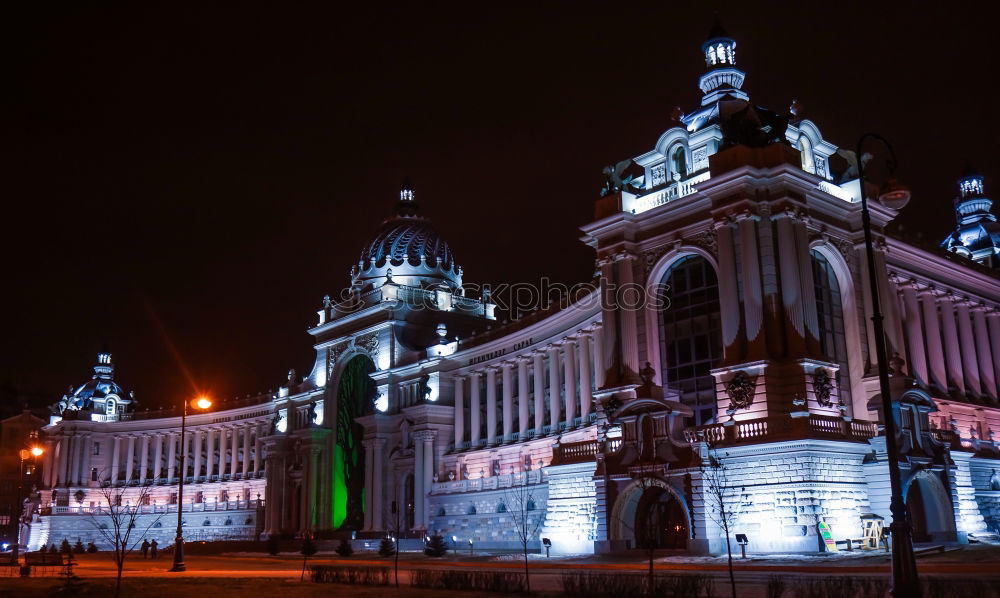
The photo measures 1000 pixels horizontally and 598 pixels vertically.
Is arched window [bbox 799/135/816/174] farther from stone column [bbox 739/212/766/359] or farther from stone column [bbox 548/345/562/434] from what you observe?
stone column [bbox 548/345/562/434]

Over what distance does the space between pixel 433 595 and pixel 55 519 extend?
102 meters

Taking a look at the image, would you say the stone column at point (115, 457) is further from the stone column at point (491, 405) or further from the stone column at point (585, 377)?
the stone column at point (585, 377)

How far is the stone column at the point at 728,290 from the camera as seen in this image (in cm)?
4388

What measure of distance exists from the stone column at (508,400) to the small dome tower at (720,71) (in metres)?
28.1

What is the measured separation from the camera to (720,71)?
172ft

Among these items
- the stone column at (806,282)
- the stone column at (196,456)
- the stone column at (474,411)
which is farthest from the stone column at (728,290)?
the stone column at (196,456)

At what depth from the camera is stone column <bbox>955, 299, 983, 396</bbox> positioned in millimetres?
57625

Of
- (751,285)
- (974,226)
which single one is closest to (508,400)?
(751,285)

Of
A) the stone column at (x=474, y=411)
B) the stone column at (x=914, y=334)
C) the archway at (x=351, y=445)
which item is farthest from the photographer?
the archway at (x=351, y=445)

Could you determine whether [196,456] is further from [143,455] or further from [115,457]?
[115,457]

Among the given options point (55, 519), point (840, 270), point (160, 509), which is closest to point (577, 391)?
point (840, 270)

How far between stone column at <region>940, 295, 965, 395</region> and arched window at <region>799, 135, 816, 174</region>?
642 inches

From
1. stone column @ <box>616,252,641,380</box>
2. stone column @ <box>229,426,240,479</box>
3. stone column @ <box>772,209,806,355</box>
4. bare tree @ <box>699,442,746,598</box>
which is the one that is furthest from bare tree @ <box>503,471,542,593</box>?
stone column @ <box>229,426,240,479</box>

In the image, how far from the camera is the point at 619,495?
42.2m
